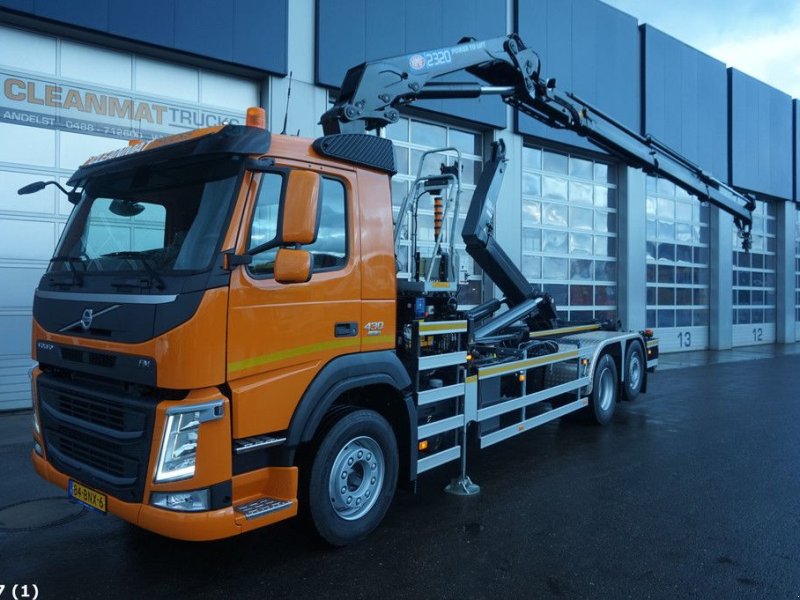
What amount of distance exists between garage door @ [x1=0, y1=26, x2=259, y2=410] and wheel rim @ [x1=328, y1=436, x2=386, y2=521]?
6115mm

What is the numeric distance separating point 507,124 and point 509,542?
10.5m

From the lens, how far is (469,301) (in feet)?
42.5

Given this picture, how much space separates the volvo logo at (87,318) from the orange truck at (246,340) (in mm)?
11

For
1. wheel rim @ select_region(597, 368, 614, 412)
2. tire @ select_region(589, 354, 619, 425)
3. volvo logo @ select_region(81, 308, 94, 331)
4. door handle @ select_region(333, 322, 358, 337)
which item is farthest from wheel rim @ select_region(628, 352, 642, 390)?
volvo logo @ select_region(81, 308, 94, 331)

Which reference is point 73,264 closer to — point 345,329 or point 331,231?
point 331,231

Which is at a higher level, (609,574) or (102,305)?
(102,305)

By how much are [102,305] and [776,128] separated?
23.7m

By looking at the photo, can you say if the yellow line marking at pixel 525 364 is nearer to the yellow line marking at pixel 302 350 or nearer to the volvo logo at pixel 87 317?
the yellow line marking at pixel 302 350

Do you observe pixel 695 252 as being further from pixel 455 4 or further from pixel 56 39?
pixel 56 39

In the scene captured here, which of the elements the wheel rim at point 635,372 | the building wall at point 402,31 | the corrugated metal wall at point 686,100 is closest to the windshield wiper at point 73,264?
the building wall at point 402,31

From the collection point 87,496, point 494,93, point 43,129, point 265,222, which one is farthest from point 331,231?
point 43,129

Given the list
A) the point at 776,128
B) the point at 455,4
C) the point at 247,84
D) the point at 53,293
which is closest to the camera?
the point at 53,293

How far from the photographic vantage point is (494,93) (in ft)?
22.8

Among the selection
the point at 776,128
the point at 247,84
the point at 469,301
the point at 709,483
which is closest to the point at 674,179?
the point at 469,301
